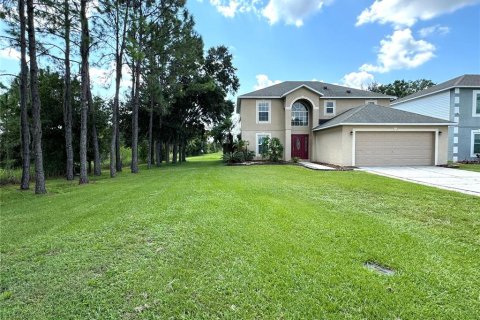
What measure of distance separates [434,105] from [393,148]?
831 cm

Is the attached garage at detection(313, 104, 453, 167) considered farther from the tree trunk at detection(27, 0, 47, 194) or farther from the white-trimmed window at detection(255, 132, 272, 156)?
the tree trunk at detection(27, 0, 47, 194)

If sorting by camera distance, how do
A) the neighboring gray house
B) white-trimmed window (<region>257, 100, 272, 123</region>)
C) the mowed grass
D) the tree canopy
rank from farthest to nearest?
the tree canopy < white-trimmed window (<region>257, 100, 272, 123</region>) < the neighboring gray house < the mowed grass

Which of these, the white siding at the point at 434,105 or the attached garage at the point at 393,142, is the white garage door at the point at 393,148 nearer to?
the attached garage at the point at 393,142

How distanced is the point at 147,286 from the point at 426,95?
24778 mm

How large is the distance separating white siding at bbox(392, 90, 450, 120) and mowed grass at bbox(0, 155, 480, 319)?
54.1 ft

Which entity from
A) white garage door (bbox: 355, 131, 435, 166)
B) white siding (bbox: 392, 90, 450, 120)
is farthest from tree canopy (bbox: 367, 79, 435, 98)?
white garage door (bbox: 355, 131, 435, 166)

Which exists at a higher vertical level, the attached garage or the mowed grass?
the attached garage

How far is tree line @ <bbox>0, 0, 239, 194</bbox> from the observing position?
34.7ft

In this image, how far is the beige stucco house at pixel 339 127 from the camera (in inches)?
610

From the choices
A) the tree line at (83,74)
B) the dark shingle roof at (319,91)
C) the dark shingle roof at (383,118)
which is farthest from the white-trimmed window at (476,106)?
the tree line at (83,74)

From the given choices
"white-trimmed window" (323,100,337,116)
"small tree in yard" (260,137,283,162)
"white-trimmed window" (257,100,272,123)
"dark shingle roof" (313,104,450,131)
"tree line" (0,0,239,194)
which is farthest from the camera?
"white-trimmed window" (323,100,337,116)

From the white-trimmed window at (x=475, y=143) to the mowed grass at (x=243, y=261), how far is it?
1673 cm

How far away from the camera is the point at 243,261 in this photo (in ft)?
11.0

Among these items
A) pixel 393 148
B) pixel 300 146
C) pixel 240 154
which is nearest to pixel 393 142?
pixel 393 148
